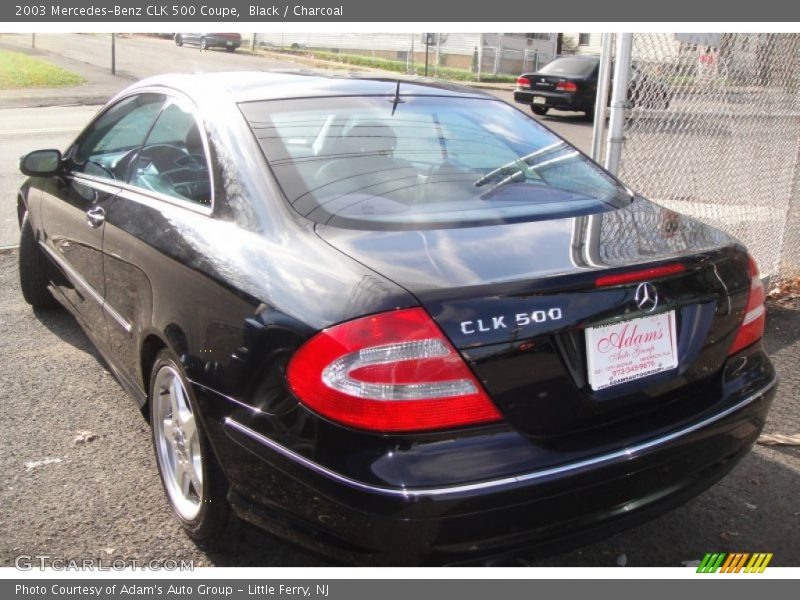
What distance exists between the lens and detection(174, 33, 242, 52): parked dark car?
36.0 meters

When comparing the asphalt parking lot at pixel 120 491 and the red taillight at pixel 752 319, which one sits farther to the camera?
the asphalt parking lot at pixel 120 491

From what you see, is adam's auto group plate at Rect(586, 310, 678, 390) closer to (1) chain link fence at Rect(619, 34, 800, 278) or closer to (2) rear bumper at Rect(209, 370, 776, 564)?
(2) rear bumper at Rect(209, 370, 776, 564)

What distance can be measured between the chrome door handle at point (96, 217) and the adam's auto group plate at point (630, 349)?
2.27 metres

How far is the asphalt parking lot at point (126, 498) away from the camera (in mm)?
2820

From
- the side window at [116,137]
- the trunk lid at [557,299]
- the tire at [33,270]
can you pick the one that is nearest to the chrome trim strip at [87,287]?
the tire at [33,270]

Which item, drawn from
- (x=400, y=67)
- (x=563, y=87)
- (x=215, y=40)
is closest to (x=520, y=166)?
(x=563, y=87)

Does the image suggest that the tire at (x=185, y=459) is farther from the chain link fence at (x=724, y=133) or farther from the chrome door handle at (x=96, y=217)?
the chain link fence at (x=724, y=133)

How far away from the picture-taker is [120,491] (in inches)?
126

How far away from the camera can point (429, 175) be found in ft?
9.73

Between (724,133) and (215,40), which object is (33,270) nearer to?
(724,133)

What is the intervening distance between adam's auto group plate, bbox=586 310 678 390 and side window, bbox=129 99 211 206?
145cm

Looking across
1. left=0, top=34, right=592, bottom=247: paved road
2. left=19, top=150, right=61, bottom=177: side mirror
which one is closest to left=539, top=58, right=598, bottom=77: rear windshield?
left=0, top=34, right=592, bottom=247: paved road

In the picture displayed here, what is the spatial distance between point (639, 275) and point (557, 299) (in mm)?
305

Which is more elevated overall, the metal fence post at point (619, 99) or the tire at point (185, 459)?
the metal fence post at point (619, 99)
